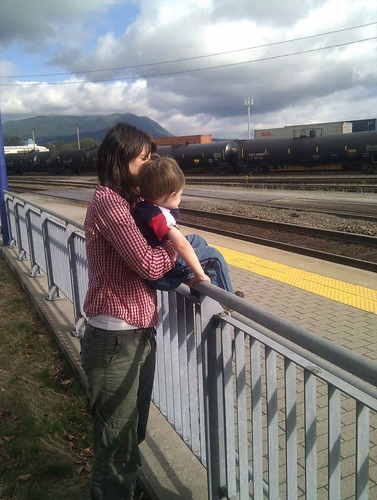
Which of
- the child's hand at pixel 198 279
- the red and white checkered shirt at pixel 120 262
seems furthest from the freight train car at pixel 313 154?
the red and white checkered shirt at pixel 120 262

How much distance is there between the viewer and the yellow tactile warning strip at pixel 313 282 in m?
5.89

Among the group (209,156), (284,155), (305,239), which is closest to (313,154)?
(284,155)

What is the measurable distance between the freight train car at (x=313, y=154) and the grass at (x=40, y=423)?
2771 centimetres

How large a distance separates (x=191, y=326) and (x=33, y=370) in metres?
2.54

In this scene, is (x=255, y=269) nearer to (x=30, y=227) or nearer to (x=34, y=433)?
(x=30, y=227)

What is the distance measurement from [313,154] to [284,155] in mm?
2349

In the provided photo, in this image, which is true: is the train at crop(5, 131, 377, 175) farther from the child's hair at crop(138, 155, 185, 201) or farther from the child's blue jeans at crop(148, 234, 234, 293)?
the child's hair at crop(138, 155, 185, 201)

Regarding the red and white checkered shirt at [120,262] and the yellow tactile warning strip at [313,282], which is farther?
the yellow tactile warning strip at [313,282]

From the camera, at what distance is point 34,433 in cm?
330

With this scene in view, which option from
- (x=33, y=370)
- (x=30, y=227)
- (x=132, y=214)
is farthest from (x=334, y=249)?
(x=132, y=214)

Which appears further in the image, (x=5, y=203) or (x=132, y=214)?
(x=5, y=203)

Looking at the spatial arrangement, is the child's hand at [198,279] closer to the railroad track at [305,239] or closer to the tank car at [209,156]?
the railroad track at [305,239]

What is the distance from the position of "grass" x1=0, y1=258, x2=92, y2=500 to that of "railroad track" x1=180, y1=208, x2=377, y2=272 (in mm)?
5386

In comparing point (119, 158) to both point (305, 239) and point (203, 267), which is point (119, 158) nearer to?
point (203, 267)
